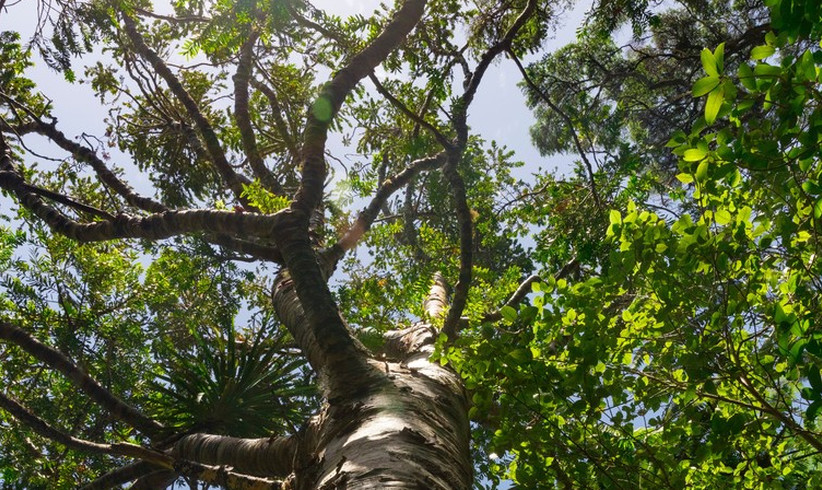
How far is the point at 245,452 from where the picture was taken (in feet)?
9.20

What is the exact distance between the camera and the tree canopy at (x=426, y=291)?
182 cm

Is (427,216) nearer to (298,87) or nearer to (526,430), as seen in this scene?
(298,87)

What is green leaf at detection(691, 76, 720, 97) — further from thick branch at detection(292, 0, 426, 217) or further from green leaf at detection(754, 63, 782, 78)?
thick branch at detection(292, 0, 426, 217)

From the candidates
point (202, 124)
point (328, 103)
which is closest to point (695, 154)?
point (328, 103)

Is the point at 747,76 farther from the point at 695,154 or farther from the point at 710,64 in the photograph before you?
the point at 695,154

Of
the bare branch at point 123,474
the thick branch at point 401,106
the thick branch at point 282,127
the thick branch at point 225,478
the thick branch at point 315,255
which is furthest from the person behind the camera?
the thick branch at point 282,127

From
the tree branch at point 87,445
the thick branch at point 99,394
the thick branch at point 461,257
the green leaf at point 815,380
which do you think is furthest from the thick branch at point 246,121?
the green leaf at point 815,380

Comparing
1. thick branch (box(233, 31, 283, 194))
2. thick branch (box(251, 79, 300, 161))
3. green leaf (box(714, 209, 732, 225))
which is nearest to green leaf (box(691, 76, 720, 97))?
green leaf (box(714, 209, 732, 225))

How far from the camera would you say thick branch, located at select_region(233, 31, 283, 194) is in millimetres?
5598

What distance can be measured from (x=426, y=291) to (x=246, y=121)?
8.80 ft

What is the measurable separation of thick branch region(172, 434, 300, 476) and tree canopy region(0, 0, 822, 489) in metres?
0.02

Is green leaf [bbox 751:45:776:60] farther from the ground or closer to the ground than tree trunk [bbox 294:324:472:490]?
farther from the ground

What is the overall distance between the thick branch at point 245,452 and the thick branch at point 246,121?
3232 mm

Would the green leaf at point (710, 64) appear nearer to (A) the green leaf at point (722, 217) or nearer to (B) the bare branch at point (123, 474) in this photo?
(A) the green leaf at point (722, 217)
